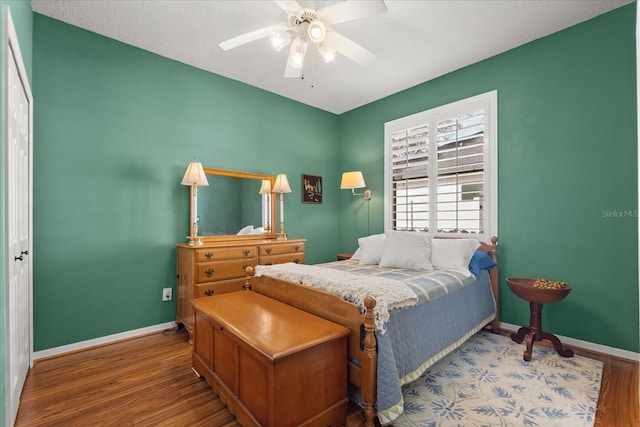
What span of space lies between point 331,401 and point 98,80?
130 inches

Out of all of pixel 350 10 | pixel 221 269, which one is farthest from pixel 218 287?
pixel 350 10

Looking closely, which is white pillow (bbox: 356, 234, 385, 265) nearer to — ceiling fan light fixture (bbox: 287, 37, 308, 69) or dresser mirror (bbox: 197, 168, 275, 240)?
dresser mirror (bbox: 197, 168, 275, 240)

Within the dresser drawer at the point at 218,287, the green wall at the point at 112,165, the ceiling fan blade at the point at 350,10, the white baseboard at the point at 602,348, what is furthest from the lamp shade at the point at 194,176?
the white baseboard at the point at 602,348

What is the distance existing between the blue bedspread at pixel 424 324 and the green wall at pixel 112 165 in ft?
6.62

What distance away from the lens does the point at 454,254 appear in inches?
115

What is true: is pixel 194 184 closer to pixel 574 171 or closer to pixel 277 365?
pixel 277 365

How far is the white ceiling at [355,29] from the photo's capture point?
95.7 inches

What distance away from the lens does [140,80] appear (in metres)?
3.03

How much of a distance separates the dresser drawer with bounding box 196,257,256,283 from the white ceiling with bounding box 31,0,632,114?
2173 millimetres

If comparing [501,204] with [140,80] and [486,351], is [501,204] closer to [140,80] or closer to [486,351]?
[486,351]

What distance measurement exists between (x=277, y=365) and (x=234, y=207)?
8.15ft

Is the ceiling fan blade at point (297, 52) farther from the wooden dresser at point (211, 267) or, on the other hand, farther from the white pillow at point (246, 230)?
the white pillow at point (246, 230)

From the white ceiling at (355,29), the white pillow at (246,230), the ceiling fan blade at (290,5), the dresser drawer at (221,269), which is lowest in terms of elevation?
the dresser drawer at (221,269)

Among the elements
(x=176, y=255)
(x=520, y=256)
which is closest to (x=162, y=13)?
(x=176, y=255)
